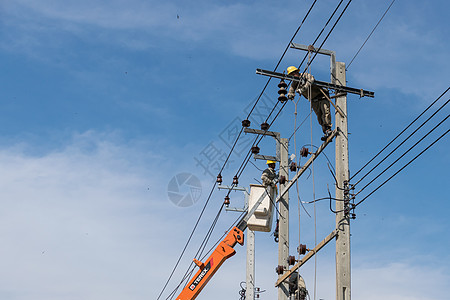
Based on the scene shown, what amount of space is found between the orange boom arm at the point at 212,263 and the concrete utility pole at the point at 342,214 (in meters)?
5.39

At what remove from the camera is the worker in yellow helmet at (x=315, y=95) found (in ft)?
38.9

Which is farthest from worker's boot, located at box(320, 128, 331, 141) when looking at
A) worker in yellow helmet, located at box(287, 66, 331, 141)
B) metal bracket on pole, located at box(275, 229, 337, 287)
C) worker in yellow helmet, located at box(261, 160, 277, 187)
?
worker in yellow helmet, located at box(261, 160, 277, 187)

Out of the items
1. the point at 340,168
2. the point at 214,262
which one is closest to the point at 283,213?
the point at 214,262

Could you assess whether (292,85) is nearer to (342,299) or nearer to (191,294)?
(342,299)

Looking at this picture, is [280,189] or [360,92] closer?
[360,92]

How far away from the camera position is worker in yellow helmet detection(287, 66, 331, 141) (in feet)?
38.9

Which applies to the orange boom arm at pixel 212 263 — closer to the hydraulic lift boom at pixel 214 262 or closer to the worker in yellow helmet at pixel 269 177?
the hydraulic lift boom at pixel 214 262

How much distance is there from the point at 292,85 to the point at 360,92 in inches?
51.4

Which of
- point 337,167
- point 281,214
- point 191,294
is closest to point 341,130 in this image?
point 337,167

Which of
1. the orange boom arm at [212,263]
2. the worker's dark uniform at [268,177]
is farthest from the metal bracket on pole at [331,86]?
the orange boom arm at [212,263]

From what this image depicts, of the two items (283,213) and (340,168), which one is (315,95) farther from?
(283,213)

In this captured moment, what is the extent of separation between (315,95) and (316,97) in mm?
64

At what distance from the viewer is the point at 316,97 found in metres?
12.2

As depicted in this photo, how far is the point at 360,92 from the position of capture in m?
11.9
